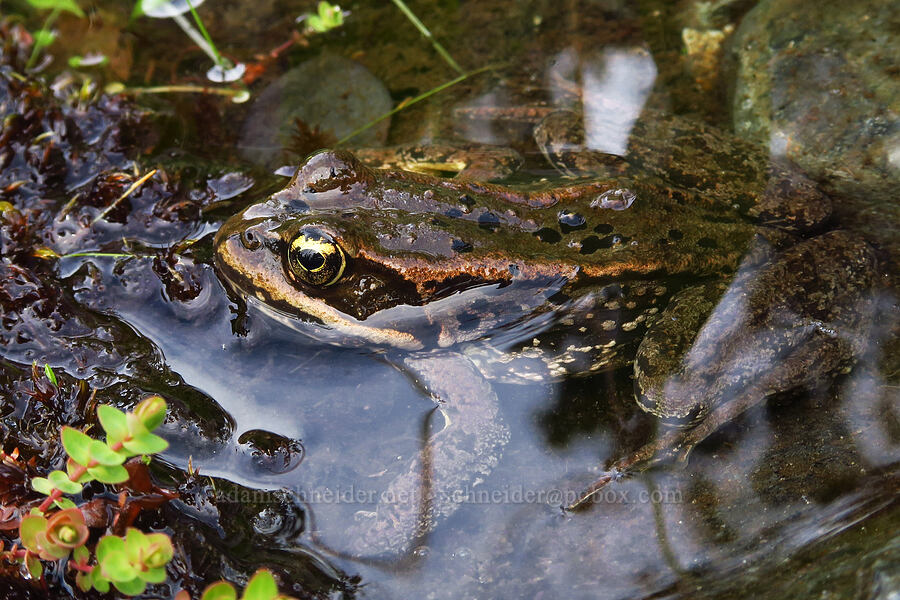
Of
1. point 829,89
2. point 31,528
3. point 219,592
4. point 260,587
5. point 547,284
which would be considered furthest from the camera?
point 829,89

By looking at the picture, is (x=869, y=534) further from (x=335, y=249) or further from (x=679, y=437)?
(x=335, y=249)

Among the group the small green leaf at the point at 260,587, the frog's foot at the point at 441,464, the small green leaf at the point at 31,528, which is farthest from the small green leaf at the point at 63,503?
the frog's foot at the point at 441,464

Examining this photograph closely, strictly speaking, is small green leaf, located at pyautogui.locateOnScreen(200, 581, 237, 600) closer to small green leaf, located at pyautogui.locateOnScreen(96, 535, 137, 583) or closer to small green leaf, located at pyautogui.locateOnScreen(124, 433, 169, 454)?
small green leaf, located at pyautogui.locateOnScreen(96, 535, 137, 583)

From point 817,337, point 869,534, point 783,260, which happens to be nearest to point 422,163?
point 783,260

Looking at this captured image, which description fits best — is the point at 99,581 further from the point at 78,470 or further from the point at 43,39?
the point at 43,39

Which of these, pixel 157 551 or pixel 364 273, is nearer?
pixel 157 551

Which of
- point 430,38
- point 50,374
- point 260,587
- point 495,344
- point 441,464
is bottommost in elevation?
point 260,587

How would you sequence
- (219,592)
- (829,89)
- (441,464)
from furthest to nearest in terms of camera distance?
(829,89) → (441,464) → (219,592)

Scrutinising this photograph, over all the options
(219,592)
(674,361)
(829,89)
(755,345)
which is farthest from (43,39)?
(829,89)
